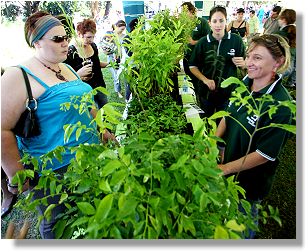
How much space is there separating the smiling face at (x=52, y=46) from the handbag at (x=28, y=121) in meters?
0.12

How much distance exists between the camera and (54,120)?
100cm

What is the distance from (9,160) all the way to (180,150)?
70 centimetres

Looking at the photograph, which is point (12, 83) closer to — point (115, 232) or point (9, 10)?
point (9, 10)

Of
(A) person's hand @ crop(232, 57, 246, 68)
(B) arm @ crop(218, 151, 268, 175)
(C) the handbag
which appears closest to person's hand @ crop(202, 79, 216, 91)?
(A) person's hand @ crop(232, 57, 246, 68)

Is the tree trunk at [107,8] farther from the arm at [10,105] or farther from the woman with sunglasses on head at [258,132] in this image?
the woman with sunglasses on head at [258,132]

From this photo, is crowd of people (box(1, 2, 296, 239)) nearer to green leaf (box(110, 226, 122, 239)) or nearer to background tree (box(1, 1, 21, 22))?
background tree (box(1, 1, 21, 22))

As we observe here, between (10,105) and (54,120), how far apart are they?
0.51ft

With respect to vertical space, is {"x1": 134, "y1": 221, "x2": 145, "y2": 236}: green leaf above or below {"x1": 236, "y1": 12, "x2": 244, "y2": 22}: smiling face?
below

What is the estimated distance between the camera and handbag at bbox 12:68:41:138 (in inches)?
36.9

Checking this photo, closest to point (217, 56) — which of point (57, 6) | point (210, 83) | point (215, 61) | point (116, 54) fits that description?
point (215, 61)

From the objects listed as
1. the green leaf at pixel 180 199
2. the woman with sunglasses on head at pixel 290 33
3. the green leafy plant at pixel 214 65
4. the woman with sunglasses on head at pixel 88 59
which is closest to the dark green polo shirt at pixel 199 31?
the green leafy plant at pixel 214 65

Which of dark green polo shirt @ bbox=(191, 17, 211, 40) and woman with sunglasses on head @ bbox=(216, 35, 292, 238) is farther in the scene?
dark green polo shirt @ bbox=(191, 17, 211, 40)

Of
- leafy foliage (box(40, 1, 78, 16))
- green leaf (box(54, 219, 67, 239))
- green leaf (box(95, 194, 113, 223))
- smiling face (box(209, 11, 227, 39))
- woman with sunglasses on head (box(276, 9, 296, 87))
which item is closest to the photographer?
green leaf (box(95, 194, 113, 223))

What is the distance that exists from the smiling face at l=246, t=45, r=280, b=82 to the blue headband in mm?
753
